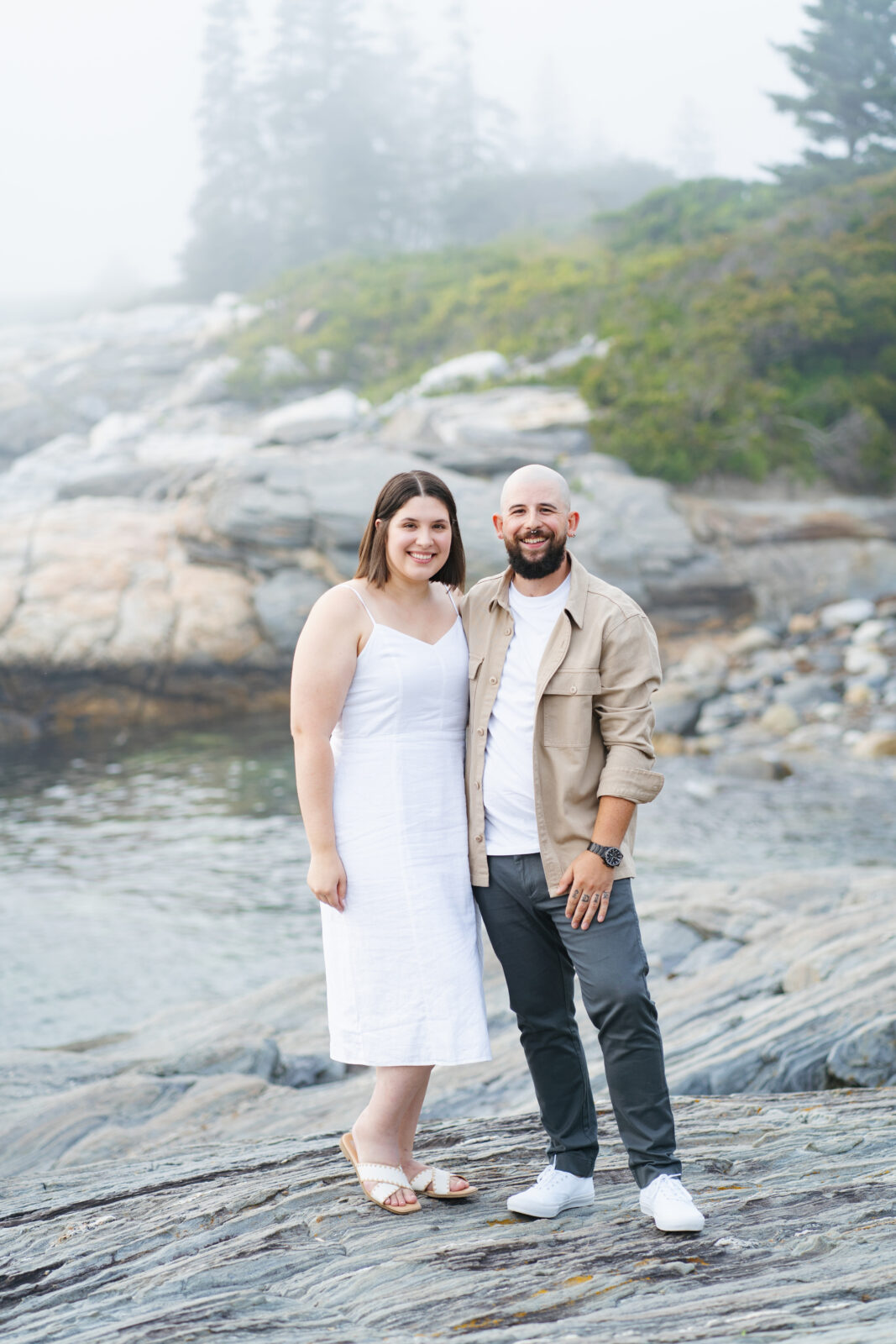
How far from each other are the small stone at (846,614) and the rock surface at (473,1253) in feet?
50.1

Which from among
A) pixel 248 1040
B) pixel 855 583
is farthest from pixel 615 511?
pixel 248 1040

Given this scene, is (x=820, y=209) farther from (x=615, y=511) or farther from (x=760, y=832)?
(x=760, y=832)

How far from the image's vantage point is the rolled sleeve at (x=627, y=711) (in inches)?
114

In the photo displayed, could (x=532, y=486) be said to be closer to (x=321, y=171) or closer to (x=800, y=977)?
(x=800, y=977)

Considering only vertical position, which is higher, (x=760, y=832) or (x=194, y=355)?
(x=194, y=355)

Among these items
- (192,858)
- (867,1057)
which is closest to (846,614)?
(192,858)

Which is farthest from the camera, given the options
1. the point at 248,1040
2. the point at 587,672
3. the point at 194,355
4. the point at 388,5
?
the point at 388,5

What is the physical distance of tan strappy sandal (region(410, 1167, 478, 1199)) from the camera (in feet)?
10.2

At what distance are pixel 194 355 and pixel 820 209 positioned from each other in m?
20.6

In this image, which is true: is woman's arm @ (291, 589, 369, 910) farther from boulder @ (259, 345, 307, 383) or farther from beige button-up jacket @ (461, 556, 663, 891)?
boulder @ (259, 345, 307, 383)

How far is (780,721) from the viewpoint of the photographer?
572 inches

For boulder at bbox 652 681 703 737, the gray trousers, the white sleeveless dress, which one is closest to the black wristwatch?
the gray trousers

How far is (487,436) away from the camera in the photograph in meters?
19.9

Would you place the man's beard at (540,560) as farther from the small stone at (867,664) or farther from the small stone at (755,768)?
the small stone at (867,664)
